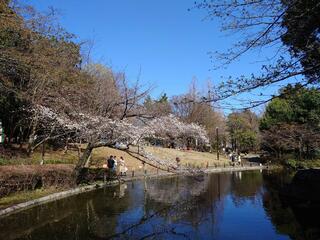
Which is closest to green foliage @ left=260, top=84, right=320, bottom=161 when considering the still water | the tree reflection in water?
the tree reflection in water

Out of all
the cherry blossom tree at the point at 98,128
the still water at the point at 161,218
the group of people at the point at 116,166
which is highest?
the cherry blossom tree at the point at 98,128

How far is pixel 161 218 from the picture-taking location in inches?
564

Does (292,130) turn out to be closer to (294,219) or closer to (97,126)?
(97,126)

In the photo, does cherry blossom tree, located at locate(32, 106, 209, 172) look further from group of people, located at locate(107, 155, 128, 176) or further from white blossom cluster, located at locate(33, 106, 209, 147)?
group of people, located at locate(107, 155, 128, 176)

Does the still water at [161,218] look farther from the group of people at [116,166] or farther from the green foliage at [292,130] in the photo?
the green foliage at [292,130]

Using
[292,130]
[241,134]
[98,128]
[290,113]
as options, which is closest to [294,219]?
[98,128]

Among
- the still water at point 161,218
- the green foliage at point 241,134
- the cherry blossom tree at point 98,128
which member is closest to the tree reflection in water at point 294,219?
the still water at point 161,218

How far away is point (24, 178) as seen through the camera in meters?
16.8

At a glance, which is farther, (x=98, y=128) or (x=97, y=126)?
(x=97, y=126)

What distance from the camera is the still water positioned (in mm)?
11820

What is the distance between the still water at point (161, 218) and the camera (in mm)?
11820

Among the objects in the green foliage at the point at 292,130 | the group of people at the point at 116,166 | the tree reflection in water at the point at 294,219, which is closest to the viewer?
the tree reflection in water at the point at 294,219

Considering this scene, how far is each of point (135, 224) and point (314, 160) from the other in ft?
108

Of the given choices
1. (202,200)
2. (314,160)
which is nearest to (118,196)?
(202,200)
